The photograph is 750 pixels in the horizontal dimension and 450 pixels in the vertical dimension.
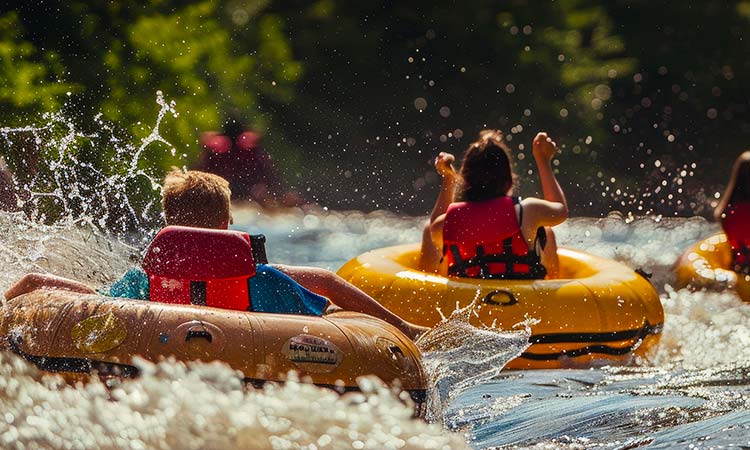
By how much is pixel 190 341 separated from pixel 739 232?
4.02 meters

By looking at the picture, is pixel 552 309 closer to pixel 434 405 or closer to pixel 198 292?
pixel 434 405

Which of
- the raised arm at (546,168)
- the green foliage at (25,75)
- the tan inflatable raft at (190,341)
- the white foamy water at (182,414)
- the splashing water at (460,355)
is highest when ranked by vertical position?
the green foliage at (25,75)

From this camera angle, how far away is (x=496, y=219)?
473cm

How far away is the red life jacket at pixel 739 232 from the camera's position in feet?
19.6

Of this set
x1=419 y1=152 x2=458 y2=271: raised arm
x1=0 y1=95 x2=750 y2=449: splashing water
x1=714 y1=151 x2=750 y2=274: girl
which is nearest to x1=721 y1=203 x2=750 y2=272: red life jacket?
x1=714 y1=151 x2=750 y2=274: girl

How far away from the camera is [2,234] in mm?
4457

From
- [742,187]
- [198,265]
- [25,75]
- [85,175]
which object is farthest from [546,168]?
[25,75]

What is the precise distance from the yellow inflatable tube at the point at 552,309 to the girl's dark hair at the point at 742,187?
4.90 ft

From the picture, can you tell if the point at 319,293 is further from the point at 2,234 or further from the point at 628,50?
the point at 628,50

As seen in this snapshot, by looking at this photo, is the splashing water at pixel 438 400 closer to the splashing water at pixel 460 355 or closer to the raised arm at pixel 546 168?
the splashing water at pixel 460 355

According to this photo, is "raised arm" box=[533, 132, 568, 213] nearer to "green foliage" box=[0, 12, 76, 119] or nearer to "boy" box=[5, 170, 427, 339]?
"boy" box=[5, 170, 427, 339]

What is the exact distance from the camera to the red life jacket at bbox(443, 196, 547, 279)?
4734 mm

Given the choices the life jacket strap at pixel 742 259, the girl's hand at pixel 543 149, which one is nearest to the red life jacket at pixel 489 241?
the girl's hand at pixel 543 149

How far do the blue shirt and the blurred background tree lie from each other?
15.0 metres
